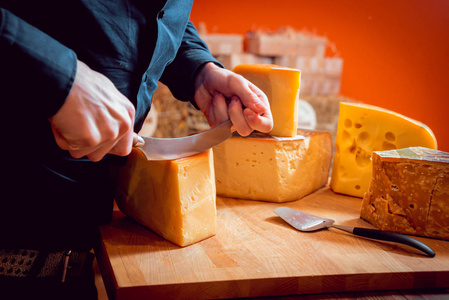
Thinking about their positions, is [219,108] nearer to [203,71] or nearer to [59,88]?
[203,71]

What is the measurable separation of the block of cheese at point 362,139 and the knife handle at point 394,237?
1.35 feet

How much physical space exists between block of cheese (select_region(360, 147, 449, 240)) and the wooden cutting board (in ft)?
0.22

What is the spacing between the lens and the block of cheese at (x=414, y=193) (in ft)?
3.87

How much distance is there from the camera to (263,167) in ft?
4.77

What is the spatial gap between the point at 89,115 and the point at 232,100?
55cm

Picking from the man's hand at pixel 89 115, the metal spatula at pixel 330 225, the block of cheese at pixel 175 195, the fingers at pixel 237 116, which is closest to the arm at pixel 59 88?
the man's hand at pixel 89 115

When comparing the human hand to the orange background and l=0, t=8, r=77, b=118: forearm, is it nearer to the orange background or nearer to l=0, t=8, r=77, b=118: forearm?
l=0, t=8, r=77, b=118: forearm

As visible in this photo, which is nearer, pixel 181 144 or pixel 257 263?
pixel 257 263

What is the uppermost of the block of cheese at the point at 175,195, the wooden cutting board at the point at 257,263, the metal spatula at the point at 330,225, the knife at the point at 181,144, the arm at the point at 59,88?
the arm at the point at 59,88

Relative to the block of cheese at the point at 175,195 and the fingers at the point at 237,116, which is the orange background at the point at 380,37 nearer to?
the fingers at the point at 237,116

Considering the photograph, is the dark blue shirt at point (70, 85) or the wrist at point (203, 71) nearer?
the dark blue shirt at point (70, 85)

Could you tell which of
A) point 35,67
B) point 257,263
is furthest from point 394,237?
point 35,67

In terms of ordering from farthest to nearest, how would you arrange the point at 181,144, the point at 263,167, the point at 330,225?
the point at 263,167
the point at 330,225
the point at 181,144

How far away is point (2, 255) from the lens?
100cm
